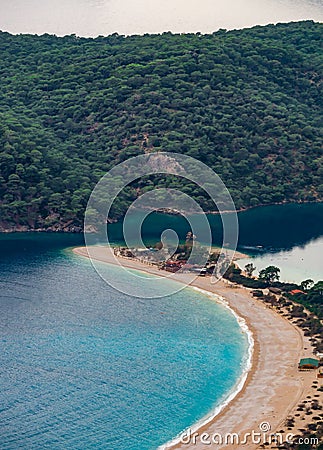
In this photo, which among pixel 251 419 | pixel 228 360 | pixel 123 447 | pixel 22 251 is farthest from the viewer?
pixel 22 251

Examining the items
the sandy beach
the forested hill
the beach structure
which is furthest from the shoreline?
the forested hill

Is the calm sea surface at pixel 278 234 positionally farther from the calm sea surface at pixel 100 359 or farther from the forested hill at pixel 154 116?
the forested hill at pixel 154 116

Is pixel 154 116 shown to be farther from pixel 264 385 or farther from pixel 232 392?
pixel 232 392

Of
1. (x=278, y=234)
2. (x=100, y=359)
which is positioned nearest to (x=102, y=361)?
(x=100, y=359)

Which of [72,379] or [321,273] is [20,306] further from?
[321,273]

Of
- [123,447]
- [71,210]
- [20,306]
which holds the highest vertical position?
[71,210]

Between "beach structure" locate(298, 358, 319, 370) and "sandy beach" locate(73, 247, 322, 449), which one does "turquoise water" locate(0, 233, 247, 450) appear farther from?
"beach structure" locate(298, 358, 319, 370)

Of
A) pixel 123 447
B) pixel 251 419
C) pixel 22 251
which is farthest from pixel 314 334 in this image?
pixel 22 251
